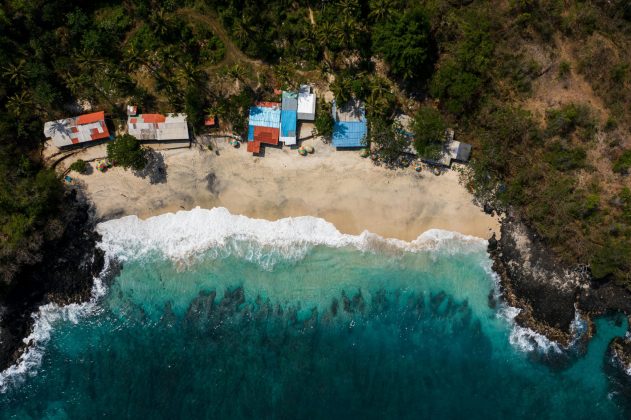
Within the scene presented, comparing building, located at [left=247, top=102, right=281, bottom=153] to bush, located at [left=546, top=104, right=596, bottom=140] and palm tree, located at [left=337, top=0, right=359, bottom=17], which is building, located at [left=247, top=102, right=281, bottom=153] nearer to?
palm tree, located at [left=337, top=0, right=359, bottom=17]

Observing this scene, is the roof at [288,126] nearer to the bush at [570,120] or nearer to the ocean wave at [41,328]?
the ocean wave at [41,328]

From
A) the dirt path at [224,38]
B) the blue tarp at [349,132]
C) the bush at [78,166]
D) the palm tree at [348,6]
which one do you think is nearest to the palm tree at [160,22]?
the dirt path at [224,38]

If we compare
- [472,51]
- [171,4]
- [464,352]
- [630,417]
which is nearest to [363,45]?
[472,51]

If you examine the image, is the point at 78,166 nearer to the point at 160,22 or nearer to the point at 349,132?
the point at 160,22

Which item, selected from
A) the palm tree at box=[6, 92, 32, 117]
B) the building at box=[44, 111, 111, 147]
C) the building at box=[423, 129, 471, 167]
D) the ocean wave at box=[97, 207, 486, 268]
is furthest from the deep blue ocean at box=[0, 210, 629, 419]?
the palm tree at box=[6, 92, 32, 117]

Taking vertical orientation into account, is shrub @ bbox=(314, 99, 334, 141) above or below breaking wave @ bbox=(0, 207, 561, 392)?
above

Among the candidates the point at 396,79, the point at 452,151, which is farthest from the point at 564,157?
the point at 396,79
